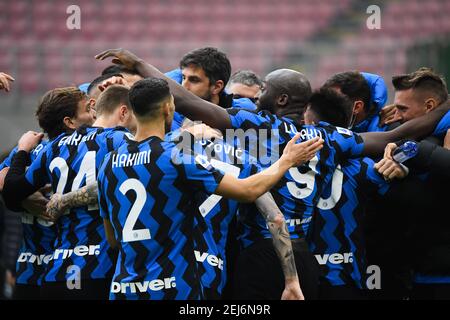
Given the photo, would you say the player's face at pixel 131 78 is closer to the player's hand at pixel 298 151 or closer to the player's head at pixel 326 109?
the player's head at pixel 326 109

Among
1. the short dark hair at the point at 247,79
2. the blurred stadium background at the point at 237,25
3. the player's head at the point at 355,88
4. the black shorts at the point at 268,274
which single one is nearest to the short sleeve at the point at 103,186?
the black shorts at the point at 268,274

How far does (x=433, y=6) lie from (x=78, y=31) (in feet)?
25.1

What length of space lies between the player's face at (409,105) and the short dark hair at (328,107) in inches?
16.1

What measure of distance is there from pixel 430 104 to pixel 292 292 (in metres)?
1.85

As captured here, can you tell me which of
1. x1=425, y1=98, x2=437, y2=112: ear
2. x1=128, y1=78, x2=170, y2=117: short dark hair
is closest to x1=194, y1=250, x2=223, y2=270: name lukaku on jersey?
x1=128, y1=78, x2=170, y2=117: short dark hair

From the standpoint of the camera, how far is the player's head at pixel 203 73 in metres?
5.63

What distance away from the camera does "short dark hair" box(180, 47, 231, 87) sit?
5637mm

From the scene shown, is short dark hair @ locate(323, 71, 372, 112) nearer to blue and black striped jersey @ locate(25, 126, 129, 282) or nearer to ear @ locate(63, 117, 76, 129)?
blue and black striped jersey @ locate(25, 126, 129, 282)

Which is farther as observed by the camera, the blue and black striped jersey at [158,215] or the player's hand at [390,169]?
the player's hand at [390,169]

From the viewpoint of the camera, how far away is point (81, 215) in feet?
16.4

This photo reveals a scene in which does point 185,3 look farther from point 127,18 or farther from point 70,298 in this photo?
point 70,298

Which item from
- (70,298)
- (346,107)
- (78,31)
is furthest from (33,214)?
(78,31)

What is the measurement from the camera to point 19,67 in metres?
13.5

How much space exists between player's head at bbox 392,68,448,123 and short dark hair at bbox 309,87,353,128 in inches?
17.5
